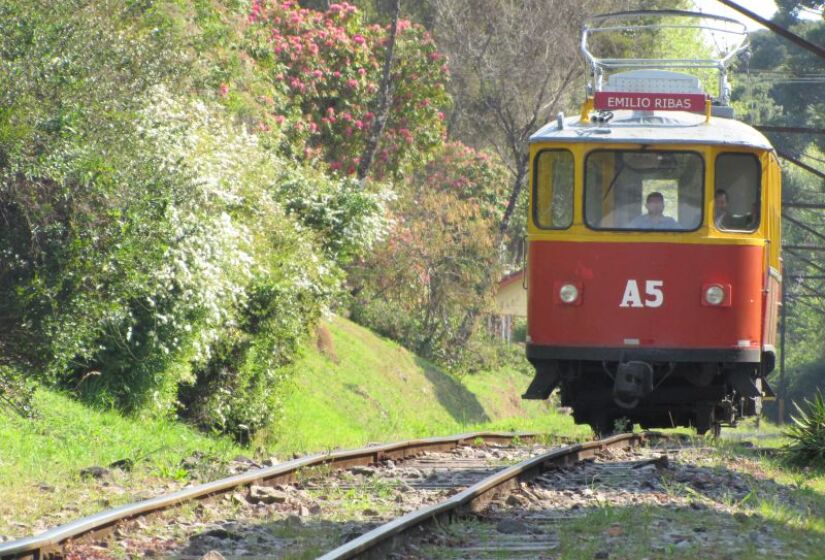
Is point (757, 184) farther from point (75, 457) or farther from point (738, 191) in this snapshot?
point (75, 457)

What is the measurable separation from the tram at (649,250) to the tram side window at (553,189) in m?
0.01

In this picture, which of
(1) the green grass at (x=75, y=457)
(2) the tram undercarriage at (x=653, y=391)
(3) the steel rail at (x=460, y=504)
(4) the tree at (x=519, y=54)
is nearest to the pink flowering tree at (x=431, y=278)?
(4) the tree at (x=519, y=54)

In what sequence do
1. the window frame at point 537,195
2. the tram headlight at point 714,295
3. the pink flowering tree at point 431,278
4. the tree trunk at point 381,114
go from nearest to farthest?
the tram headlight at point 714,295 → the window frame at point 537,195 → the tree trunk at point 381,114 → the pink flowering tree at point 431,278

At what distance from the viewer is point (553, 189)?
14.4 metres

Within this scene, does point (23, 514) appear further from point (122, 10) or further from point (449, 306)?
point (449, 306)

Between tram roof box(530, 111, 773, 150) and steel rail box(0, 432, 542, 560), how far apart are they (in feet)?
11.5

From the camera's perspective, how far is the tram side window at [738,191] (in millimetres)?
14172

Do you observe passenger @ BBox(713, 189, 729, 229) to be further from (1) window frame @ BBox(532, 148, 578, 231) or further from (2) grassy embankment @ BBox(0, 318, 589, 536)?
(2) grassy embankment @ BBox(0, 318, 589, 536)

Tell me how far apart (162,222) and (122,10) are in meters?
3.72

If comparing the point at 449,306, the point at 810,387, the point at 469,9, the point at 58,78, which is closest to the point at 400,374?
the point at 449,306

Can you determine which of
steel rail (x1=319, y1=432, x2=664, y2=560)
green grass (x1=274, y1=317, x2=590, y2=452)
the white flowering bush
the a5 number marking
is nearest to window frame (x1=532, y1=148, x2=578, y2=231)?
the a5 number marking

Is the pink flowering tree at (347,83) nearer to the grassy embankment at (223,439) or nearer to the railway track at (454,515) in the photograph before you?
the grassy embankment at (223,439)

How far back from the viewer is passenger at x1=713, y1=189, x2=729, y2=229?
14.1 m

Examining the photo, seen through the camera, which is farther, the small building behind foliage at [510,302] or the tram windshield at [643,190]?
the small building behind foliage at [510,302]
